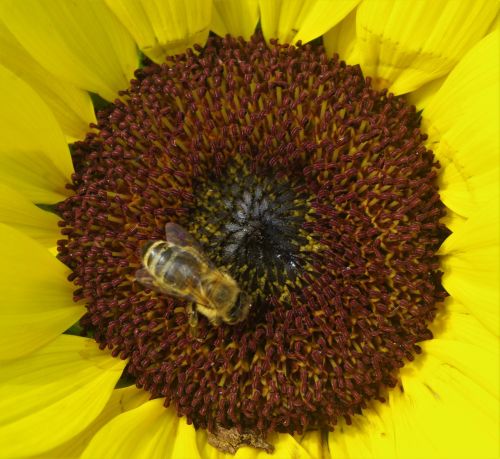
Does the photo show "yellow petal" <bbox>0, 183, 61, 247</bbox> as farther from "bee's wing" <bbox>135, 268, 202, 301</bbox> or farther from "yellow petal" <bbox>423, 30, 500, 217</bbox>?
"yellow petal" <bbox>423, 30, 500, 217</bbox>

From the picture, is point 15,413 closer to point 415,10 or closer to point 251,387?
point 251,387

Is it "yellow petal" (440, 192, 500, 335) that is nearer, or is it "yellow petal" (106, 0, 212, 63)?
"yellow petal" (440, 192, 500, 335)

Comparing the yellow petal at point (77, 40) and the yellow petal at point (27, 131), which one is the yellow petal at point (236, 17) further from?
the yellow petal at point (27, 131)

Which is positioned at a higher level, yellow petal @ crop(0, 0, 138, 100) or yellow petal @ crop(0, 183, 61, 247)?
yellow petal @ crop(0, 0, 138, 100)

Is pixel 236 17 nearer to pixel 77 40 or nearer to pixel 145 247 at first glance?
pixel 77 40

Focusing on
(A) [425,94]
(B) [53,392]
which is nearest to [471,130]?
(A) [425,94]

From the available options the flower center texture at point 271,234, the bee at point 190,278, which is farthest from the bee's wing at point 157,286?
the flower center texture at point 271,234

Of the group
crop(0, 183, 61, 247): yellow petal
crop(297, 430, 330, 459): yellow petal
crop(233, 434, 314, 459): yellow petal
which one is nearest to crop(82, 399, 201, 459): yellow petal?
crop(233, 434, 314, 459): yellow petal

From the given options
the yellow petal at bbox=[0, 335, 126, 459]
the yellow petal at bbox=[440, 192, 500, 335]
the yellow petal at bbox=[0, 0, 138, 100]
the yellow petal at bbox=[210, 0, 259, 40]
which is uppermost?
the yellow petal at bbox=[210, 0, 259, 40]
